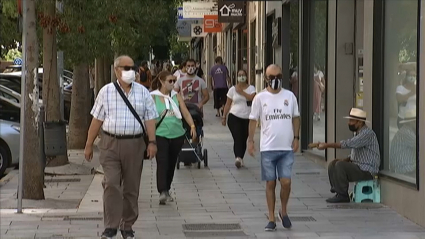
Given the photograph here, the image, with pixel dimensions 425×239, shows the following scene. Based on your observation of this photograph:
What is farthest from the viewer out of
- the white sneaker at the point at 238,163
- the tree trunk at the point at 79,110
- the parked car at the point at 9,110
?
the parked car at the point at 9,110

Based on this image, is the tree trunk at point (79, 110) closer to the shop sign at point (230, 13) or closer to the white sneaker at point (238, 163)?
the white sneaker at point (238, 163)

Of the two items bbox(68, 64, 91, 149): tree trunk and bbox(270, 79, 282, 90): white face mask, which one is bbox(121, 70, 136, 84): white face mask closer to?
bbox(270, 79, 282, 90): white face mask

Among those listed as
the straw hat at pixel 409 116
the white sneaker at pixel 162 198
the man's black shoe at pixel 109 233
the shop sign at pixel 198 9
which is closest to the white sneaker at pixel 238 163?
the white sneaker at pixel 162 198

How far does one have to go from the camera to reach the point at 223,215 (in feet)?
35.1

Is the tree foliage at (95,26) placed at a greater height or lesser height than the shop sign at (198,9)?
lesser

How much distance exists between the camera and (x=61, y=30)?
1426 cm

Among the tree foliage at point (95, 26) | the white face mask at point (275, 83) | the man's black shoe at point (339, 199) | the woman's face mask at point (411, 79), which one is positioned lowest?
the man's black shoe at point (339, 199)

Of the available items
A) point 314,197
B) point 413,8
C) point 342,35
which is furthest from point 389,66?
point 342,35

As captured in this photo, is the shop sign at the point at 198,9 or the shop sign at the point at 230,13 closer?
the shop sign at the point at 230,13

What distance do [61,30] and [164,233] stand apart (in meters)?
5.75

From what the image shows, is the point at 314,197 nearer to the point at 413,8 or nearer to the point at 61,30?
the point at 413,8

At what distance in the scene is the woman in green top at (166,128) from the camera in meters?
11.5

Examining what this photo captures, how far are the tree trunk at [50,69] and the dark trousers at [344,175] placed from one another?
4865 mm

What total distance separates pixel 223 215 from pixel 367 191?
198cm
